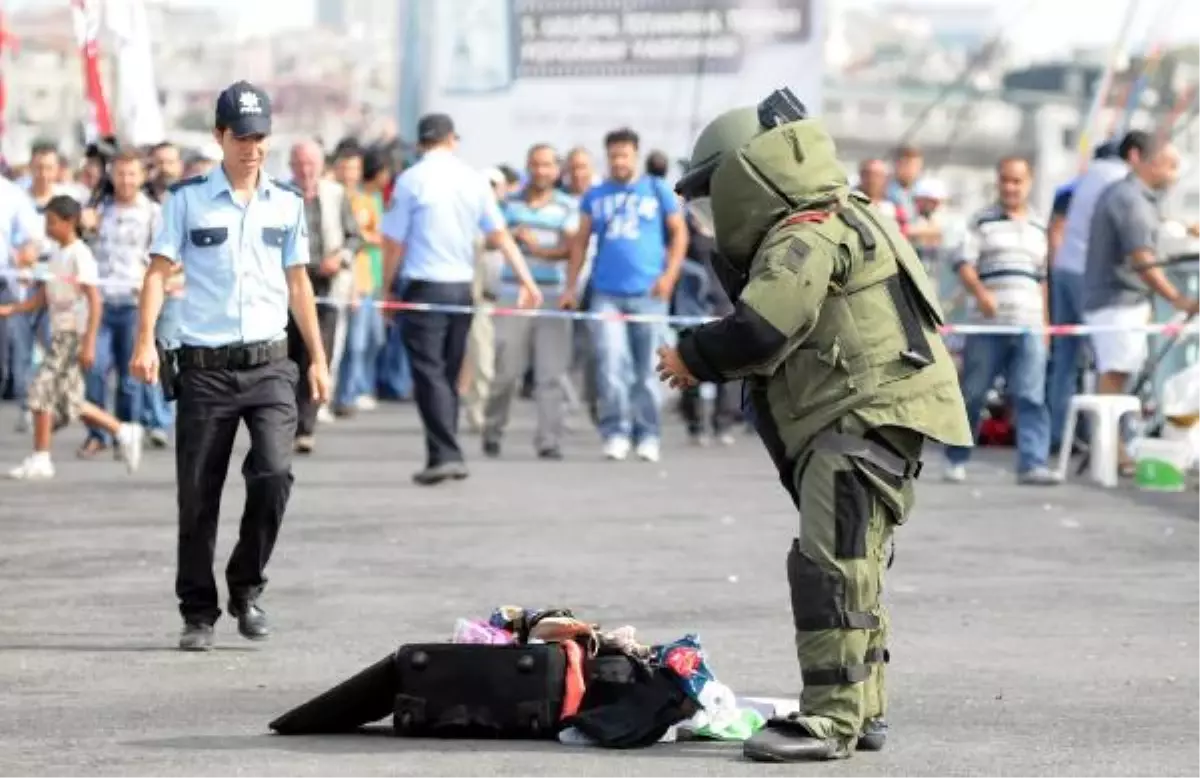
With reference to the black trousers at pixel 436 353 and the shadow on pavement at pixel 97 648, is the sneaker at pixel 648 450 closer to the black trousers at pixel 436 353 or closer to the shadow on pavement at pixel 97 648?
the black trousers at pixel 436 353

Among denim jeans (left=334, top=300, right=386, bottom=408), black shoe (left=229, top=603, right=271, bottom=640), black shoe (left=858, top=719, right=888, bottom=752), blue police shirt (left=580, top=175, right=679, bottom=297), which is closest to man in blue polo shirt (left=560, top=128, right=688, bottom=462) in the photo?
blue police shirt (left=580, top=175, right=679, bottom=297)

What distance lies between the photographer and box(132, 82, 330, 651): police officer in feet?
36.5

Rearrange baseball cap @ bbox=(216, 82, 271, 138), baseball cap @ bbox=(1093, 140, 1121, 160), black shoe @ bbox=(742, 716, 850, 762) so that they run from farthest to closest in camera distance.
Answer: baseball cap @ bbox=(1093, 140, 1121, 160)
baseball cap @ bbox=(216, 82, 271, 138)
black shoe @ bbox=(742, 716, 850, 762)

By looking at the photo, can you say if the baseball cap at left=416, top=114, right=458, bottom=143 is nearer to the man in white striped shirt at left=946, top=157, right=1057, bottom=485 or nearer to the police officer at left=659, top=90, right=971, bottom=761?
the man in white striped shirt at left=946, top=157, right=1057, bottom=485

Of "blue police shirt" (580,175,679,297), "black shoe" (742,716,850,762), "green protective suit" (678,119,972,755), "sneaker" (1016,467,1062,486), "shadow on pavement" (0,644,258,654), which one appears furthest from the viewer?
"blue police shirt" (580,175,679,297)

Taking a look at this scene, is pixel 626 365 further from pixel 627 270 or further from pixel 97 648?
pixel 97 648

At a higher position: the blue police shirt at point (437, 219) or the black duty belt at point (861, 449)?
the black duty belt at point (861, 449)

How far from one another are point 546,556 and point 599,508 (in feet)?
8.50

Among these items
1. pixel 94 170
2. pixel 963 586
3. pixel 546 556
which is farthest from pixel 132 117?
pixel 963 586

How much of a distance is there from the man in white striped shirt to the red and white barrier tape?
0.21ft

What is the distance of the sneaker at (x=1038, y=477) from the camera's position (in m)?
18.5

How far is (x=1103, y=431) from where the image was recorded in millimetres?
18781

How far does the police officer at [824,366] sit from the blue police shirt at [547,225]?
12640 mm

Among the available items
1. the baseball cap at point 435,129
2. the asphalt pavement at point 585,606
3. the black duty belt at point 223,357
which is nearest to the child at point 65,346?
the asphalt pavement at point 585,606
